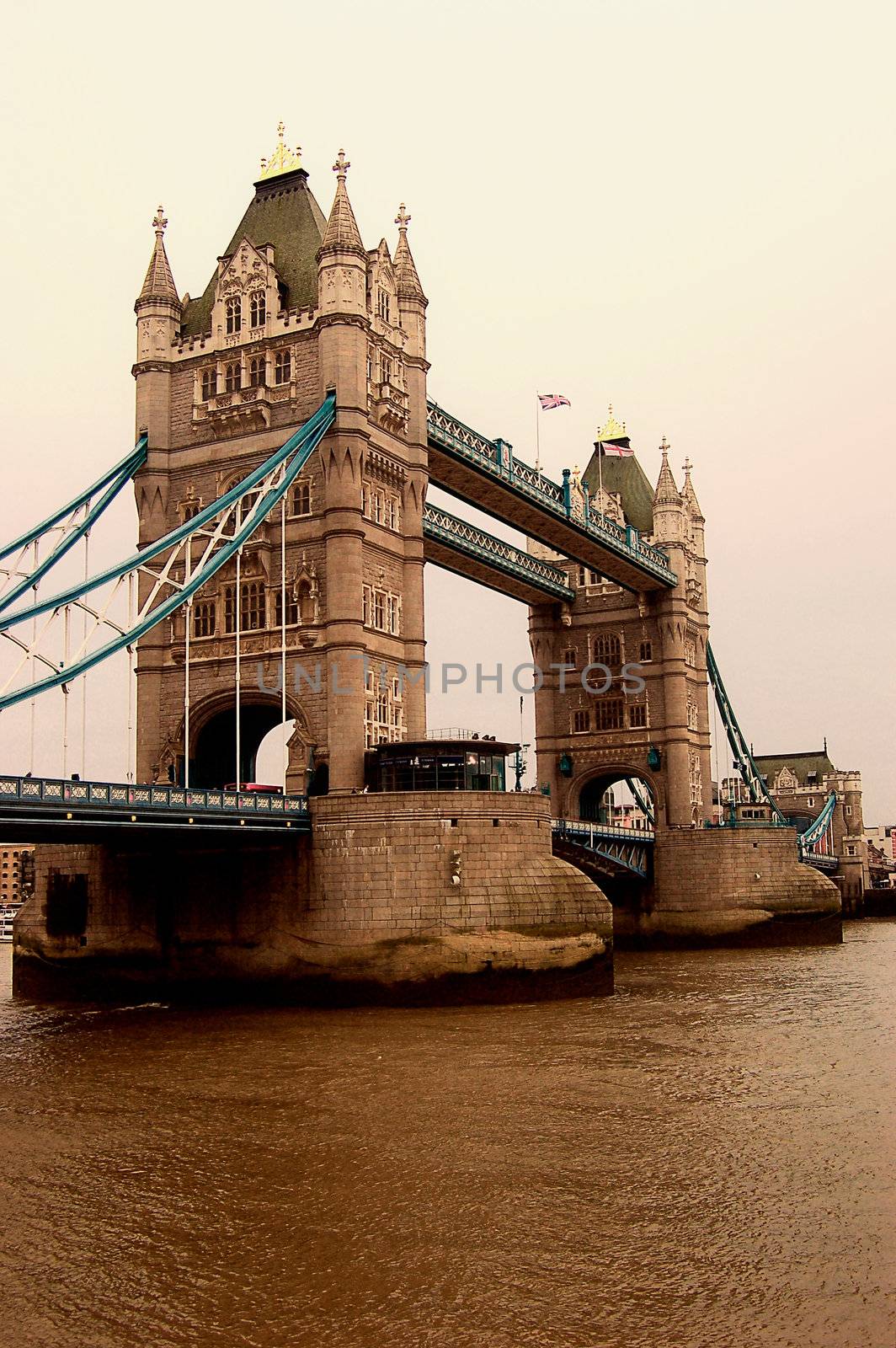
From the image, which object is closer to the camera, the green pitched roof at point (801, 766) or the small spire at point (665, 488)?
the small spire at point (665, 488)

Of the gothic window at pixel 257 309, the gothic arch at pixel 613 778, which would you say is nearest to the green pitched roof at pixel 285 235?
the gothic window at pixel 257 309

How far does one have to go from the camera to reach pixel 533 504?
59562 millimetres

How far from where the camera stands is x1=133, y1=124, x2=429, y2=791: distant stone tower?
43.6m

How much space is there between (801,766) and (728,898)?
231 ft

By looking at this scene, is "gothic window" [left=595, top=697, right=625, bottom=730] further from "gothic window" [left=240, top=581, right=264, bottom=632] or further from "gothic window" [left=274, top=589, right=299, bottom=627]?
"gothic window" [left=274, top=589, right=299, bottom=627]

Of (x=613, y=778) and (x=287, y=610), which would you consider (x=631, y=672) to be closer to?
(x=613, y=778)

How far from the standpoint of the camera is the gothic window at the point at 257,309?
4719 cm

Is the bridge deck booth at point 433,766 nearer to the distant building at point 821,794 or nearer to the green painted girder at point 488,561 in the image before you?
the green painted girder at point 488,561

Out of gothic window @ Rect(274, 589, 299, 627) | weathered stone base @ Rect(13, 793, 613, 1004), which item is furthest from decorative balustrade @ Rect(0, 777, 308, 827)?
gothic window @ Rect(274, 589, 299, 627)

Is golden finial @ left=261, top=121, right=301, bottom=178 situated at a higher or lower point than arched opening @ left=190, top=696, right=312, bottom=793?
higher

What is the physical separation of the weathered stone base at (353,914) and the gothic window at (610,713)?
35.2m

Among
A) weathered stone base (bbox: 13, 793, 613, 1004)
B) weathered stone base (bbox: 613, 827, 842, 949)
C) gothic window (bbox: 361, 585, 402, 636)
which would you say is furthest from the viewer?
weathered stone base (bbox: 613, 827, 842, 949)

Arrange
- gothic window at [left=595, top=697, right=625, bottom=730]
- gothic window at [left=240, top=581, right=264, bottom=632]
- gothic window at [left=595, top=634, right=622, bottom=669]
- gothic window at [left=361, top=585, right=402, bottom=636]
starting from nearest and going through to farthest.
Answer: gothic window at [left=361, top=585, right=402, bottom=636] < gothic window at [left=240, top=581, right=264, bottom=632] < gothic window at [left=595, top=697, right=625, bottom=730] < gothic window at [left=595, top=634, right=622, bottom=669]

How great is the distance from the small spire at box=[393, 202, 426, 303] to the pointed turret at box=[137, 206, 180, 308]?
8864mm
